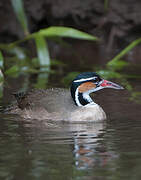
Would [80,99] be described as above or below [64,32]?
below

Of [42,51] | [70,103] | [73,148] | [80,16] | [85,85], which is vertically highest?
[80,16]

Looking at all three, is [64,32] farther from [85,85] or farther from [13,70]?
[85,85]

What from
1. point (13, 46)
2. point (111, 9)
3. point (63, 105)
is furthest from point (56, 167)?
point (111, 9)

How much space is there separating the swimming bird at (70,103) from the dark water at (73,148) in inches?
8.7

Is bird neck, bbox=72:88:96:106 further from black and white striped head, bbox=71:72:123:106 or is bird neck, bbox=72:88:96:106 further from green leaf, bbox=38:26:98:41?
green leaf, bbox=38:26:98:41

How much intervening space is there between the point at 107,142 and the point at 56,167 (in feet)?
4.40

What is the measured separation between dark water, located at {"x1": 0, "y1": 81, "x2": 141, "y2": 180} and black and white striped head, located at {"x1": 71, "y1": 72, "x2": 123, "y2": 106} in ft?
1.60

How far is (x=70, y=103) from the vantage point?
9828 mm

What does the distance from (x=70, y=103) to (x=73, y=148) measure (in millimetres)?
2065

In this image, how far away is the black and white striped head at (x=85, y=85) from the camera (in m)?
9.77

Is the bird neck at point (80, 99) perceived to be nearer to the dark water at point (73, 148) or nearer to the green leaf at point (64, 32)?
the dark water at point (73, 148)

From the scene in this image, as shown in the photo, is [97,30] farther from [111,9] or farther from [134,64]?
[134,64]

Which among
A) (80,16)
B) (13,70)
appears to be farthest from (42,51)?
(80,16)

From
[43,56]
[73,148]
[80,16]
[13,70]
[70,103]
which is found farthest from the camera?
[80,16]
